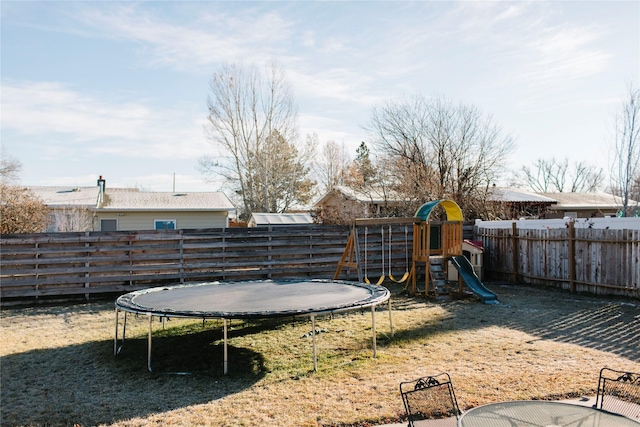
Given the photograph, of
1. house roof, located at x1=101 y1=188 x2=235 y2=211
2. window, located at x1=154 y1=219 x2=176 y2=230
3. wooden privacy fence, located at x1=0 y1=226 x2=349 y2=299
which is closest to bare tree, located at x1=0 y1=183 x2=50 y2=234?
wooden privacy fence, located at x1=0 y1=226 x2=349 y2=299

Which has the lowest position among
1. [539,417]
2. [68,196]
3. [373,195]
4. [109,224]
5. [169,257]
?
[539,417]

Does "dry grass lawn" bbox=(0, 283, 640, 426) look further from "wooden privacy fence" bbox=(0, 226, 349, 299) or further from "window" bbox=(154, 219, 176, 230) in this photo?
"window" bbox=(154, 219, 176, 230)

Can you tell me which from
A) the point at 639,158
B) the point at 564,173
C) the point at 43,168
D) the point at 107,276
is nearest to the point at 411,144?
the point at 639,158

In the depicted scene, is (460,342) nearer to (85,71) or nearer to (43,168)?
(85,71)

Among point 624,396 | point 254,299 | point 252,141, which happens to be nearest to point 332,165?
point 252,141

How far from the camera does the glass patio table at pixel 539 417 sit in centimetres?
228

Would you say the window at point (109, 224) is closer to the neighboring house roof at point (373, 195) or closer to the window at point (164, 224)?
the window at point (164, 224)

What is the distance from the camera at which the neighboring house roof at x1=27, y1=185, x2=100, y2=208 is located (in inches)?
655

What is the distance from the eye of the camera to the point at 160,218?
1773 centimetres

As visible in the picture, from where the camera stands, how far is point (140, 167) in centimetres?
2783

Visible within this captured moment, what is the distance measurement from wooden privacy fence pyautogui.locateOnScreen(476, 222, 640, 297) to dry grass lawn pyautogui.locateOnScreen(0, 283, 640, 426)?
0.87m

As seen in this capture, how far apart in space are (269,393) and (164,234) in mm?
6380

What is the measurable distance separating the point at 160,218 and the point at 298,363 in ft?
46.7

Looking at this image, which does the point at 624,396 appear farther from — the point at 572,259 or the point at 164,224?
the point at 164,224
